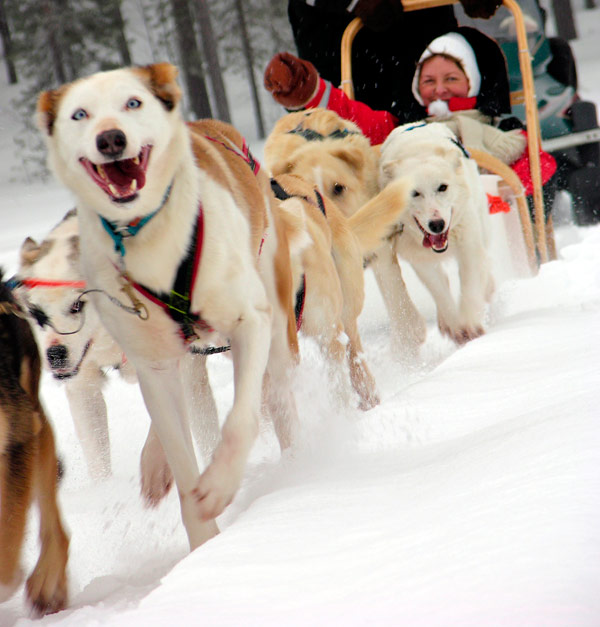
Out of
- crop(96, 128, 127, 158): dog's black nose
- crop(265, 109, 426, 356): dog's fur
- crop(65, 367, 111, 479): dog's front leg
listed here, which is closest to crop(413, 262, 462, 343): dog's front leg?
crop(265, 109, 426, 356): dog's fur

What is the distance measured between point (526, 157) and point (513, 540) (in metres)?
4.26

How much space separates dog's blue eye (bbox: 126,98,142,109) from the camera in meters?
1.88

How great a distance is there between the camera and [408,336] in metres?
4.39

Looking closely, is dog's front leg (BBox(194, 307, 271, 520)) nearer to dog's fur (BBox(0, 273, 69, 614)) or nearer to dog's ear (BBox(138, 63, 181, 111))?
dog's fur (BBox(0, 273, 69, 614))

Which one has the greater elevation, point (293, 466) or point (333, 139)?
point (333, 139)

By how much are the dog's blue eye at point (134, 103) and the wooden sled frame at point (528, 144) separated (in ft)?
10.4

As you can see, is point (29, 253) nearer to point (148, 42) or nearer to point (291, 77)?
point (291, 77)

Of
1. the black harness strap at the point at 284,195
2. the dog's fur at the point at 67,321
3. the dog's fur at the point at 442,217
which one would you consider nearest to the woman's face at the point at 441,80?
the dog's fur at the point at 442,217

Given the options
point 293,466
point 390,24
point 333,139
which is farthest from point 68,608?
point 390,24

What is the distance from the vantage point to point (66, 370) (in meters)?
3.13

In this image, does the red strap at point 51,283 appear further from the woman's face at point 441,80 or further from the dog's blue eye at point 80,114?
the woman's face at point 441,80

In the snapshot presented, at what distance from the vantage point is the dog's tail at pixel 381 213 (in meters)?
3.66

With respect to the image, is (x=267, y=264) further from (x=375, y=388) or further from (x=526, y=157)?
(x=526, y=157)

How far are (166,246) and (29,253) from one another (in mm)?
1371
